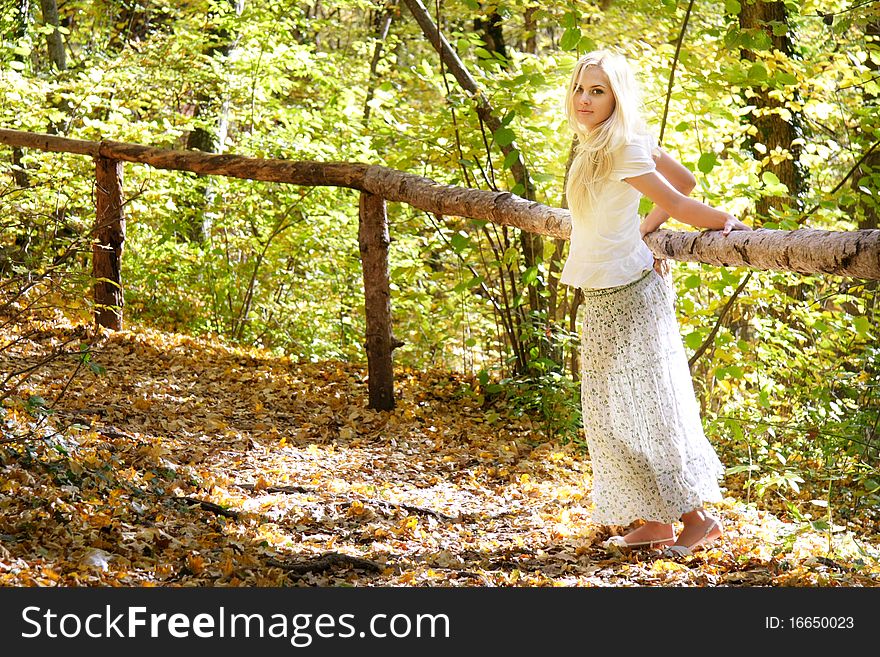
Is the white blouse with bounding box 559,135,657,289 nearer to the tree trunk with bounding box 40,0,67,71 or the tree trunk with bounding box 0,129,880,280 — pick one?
the tree trunk with bounding box 0,129,880,280

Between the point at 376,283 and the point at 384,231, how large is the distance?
13.2 inches

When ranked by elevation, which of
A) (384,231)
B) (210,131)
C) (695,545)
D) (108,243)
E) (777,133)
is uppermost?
(210,131)

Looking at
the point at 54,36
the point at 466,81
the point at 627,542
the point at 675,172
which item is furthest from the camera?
the point at 54,36

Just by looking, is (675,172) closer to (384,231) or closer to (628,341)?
(628,341)

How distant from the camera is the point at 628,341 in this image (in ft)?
10.9

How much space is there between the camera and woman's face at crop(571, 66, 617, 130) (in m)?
3.13

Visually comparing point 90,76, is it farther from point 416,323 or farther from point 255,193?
point 416,323

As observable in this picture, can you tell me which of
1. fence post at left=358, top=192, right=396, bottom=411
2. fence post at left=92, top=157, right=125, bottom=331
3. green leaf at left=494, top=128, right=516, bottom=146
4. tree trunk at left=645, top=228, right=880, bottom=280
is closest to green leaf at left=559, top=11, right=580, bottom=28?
green leaf at left=494, top=128, right=516, bottom=146

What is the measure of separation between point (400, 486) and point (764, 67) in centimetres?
304

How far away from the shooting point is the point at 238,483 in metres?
4.06

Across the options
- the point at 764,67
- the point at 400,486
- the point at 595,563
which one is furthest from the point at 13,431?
the point at 764,67

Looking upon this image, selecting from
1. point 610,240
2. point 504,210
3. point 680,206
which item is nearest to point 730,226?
point 680,206

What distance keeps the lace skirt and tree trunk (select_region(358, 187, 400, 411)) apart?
7.44 ft

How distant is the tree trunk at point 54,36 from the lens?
32.1 feet
